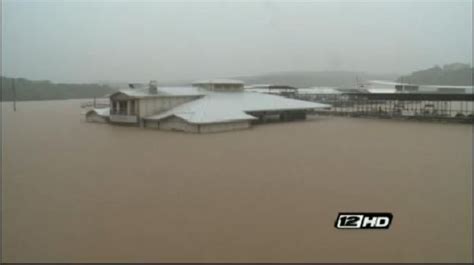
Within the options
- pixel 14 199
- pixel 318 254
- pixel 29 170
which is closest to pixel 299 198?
pixel 318 254

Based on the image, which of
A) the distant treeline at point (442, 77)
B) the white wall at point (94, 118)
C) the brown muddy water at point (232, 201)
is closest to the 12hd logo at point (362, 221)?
the brown muddy water at point (232, 201)

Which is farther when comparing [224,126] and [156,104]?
[156,104]

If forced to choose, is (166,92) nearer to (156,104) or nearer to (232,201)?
(156,104)

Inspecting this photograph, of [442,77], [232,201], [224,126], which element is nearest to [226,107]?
[224,126]

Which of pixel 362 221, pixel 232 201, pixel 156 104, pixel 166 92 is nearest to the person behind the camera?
pixel 362 221

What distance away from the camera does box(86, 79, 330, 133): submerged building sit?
17.5 metres

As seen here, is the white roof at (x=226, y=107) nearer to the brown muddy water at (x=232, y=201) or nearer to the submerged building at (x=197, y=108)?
the submerged building at (x=197, y=108)

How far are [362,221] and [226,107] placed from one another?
14.1 m

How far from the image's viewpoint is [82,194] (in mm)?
7828

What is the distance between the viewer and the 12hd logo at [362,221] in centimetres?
587

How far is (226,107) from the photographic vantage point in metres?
19.7

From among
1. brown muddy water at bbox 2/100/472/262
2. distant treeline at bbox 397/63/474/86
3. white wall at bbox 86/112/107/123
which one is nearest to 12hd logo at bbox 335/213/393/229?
brown muddy water at bbox 2/100/472/262

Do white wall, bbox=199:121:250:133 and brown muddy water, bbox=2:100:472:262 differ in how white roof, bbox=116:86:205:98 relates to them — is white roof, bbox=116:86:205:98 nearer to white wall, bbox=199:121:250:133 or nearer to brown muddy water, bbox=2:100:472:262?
white wall, bbox=199:121:250:133

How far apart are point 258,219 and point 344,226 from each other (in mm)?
1162
